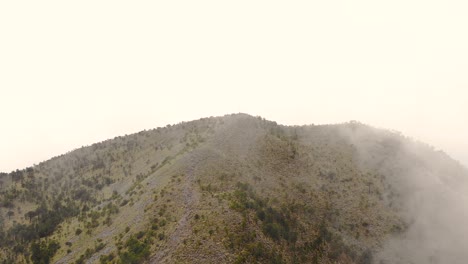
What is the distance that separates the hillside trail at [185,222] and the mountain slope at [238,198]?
0.61 ft

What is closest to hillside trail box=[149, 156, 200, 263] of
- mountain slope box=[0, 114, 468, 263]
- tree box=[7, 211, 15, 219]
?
mountain slope box=[0, 114, 468, 263]

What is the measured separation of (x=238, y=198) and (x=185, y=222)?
34.9 feet

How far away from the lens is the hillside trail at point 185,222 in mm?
48263

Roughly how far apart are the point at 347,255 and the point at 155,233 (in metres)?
35.2

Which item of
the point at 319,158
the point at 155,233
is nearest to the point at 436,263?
the point at 319,158

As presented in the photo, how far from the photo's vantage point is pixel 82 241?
62125mm

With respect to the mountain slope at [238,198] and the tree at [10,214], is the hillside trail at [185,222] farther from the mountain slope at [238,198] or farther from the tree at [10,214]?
the tree at [10,214]

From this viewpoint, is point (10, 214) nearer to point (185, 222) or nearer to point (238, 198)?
point (185, 222)

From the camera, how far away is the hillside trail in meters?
48.3

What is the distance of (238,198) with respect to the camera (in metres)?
60.8

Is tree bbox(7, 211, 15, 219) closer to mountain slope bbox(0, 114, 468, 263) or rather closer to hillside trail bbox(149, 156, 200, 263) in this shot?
mountain slope bbox(0, 114, 468, 263)

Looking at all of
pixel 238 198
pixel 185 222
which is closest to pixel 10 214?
pixel 185 222

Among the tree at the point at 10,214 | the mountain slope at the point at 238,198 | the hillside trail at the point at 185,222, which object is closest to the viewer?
the hillside trail at the point at 185,222

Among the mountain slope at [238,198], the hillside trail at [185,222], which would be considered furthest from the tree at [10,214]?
the hillside trail at [185,222]
